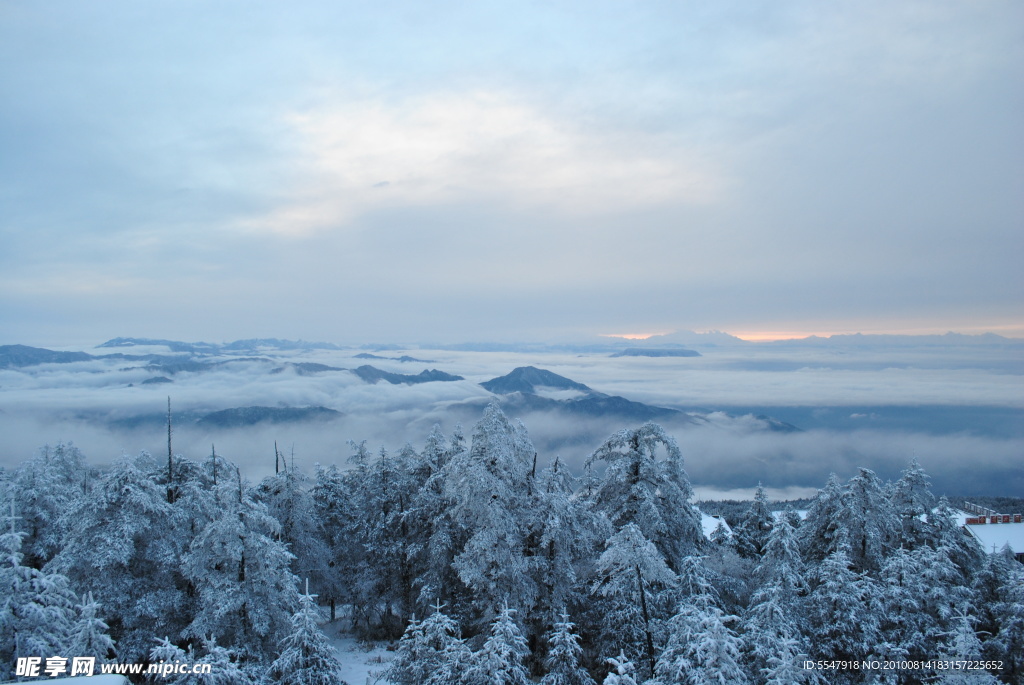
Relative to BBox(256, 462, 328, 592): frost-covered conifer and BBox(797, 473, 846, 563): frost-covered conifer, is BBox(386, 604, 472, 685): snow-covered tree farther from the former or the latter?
BBox(797, 473, 846, 563): frost-covered conifer

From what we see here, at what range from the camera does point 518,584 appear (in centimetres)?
1912

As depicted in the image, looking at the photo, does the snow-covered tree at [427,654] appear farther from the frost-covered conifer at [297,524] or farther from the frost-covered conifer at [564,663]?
the frost-covered conifer at [297,524]

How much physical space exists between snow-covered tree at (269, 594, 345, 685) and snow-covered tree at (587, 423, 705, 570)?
12.2 m

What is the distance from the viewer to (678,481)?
24.2 m

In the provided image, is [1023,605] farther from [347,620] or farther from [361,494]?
[347,620]

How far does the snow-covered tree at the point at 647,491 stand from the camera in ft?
74.4

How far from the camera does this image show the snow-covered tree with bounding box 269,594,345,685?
15.4 metres

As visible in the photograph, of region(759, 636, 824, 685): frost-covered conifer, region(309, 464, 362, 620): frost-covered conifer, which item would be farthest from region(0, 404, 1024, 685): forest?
region(309, 464, 362, 620): frost-covered conifer

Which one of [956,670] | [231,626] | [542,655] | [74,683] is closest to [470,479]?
[542,655]

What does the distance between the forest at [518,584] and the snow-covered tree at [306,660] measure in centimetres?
8

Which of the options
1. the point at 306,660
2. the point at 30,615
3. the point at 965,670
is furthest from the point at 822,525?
the point at 30,615

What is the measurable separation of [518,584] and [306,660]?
24.0ft

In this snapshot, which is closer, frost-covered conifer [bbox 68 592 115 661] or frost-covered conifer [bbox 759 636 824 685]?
frost-covered conifer [bbox 759 636 824 685]

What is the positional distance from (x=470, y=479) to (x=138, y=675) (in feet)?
47.4
